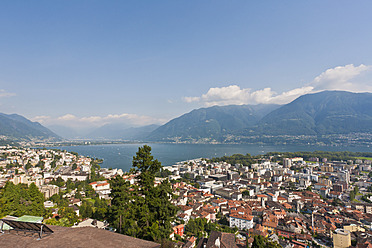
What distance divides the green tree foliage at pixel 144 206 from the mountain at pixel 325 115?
4872 inches

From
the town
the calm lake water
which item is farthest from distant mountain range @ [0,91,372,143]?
the town

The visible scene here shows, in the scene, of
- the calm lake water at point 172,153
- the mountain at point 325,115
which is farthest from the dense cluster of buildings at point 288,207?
the mountain at point 325,115

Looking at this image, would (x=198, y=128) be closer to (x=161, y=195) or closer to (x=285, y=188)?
(x=285, y=188)

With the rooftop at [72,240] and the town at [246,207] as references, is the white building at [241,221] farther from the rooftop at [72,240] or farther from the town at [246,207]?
the rooftop at [72,240]

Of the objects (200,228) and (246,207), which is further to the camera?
(246,207)

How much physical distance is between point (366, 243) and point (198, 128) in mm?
157435

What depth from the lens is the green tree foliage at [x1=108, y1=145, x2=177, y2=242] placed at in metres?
4.96

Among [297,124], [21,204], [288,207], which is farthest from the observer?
[297,124]

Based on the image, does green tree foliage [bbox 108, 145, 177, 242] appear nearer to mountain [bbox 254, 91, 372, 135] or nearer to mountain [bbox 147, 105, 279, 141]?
mountain [bbox 254, 91, 372, 135]

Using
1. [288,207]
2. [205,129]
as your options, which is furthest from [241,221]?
[205,129]

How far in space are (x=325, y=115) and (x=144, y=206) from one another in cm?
15480

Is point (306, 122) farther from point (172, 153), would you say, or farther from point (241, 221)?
point (241, 221)

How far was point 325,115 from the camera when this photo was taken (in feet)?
431

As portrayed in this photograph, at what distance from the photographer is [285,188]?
28.0 meters
